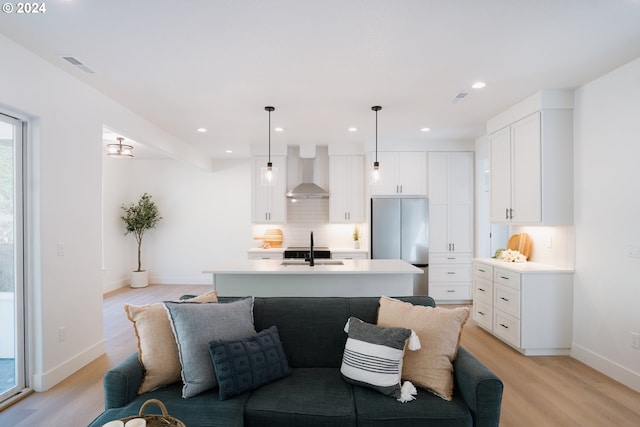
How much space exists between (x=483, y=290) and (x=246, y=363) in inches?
139

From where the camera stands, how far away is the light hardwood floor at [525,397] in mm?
2576

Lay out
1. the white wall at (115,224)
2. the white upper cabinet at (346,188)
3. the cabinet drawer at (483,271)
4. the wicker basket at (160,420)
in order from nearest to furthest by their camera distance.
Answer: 1. the wicker basket at (160,420)
2. the cabinet drawer at (483,271)
3. the white upper cabinet at (346,188)
4. the white wall at (115,224)

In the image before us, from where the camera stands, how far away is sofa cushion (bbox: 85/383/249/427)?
1.71 m

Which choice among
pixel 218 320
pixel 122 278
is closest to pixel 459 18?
pixel 218 320

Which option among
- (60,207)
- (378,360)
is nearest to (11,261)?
(60,207)

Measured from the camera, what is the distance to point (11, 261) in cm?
293

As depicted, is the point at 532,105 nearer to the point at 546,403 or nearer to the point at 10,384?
the point at 546,403

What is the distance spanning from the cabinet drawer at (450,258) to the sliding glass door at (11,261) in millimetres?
5097

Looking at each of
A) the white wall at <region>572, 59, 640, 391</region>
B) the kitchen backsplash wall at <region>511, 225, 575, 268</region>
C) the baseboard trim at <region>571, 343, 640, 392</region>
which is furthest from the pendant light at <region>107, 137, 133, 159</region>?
the baseboard trim at <region>571, 343, 640, 392</region>

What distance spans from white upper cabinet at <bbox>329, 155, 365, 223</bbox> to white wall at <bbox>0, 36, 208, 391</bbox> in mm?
3428

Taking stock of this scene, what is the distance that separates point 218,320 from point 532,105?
368 centimetres

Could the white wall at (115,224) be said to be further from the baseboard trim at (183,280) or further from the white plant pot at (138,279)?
the baseboard trim at (183,280)

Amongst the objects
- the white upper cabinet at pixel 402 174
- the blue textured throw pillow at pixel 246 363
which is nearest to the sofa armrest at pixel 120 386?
the blue textured throw pillow at pixel 246 363

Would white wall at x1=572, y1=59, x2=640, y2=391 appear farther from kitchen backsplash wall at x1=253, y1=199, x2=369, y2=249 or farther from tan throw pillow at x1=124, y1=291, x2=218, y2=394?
kitchen backsplash wall at x1=253, y1=199, x2=369, y2=249
